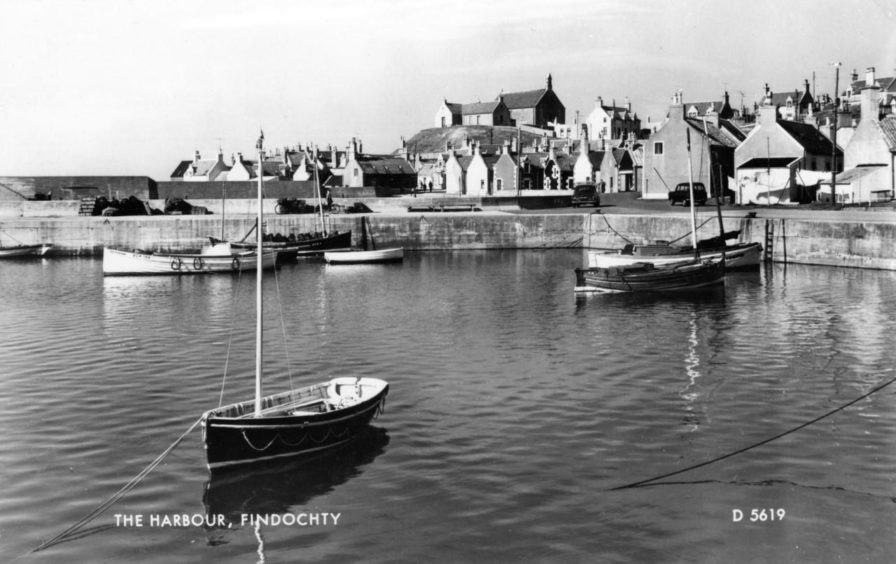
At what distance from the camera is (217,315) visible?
1569 inches

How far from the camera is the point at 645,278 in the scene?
143 ft

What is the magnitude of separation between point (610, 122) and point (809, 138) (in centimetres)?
8590

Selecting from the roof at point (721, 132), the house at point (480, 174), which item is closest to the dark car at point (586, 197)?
the roof at point (721, 132)

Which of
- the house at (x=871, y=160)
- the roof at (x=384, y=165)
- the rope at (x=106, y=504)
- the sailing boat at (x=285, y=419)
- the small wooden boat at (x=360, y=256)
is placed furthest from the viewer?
the roof at (x=384, y=165)

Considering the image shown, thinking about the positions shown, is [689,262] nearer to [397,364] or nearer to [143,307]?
[397,364]

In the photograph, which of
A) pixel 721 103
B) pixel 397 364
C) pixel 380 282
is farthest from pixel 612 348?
pixel 721 103

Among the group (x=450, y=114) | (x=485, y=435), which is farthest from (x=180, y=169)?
(x=485, y=435)

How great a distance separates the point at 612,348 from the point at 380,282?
23082 millimetres

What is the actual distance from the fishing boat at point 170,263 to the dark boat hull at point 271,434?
38059 mm

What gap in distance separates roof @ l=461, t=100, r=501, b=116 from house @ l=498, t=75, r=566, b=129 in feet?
11.4

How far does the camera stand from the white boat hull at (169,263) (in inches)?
2235

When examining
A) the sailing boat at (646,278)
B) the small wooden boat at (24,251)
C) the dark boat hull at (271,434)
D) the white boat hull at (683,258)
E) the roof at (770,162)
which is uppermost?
the roof at (770,162)

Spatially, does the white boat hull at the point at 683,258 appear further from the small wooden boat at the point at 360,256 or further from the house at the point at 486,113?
the house at the point at 486,113

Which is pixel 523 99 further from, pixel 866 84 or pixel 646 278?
pixel 646 278
